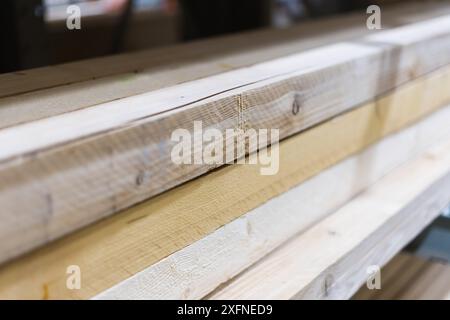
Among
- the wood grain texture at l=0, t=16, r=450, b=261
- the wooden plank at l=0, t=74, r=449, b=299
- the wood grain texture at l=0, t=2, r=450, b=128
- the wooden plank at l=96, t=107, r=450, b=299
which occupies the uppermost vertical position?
the wood grain texture at l=0, t=2, r=450, b=128

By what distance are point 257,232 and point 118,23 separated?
2.26 m

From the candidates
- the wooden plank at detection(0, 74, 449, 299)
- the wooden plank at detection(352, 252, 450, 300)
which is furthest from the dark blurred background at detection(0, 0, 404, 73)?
the wooden plank at detection(0, 74, 449, 299)

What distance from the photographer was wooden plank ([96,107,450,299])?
77 centimetres

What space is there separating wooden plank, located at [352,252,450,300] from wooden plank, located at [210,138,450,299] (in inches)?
10.8

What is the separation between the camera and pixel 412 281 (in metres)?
1.63

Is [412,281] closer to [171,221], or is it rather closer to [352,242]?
[352,242]

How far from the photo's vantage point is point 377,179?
1312 millimetres

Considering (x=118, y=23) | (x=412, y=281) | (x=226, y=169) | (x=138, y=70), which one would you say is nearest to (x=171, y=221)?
(x=226, y=169)

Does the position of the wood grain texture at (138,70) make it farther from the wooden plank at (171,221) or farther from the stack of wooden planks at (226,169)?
the wooden plank at (171,221)

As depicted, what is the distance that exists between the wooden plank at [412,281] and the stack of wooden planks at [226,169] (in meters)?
0.29

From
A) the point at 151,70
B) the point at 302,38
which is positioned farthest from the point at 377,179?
the point at 151,70

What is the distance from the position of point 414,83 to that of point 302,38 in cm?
28

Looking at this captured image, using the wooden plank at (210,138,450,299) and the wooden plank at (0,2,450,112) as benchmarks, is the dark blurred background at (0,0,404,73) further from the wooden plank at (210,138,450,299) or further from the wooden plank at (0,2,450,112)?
the wooden plank at (210,138,450,299)

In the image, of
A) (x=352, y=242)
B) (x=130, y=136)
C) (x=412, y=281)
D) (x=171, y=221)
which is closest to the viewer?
(x=130, y=136)
